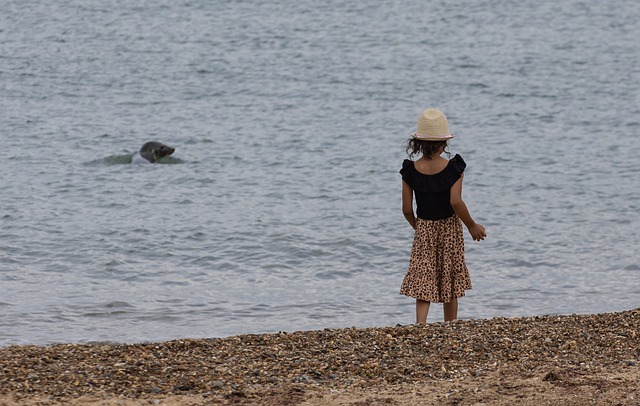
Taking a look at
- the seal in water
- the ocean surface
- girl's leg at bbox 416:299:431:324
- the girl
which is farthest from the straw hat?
the seal in water

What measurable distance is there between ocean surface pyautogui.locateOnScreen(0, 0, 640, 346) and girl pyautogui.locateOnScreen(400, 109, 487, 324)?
182 centimetres

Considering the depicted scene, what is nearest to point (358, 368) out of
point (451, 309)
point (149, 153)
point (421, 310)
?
point (421, 310)

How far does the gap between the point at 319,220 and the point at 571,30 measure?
18763mm

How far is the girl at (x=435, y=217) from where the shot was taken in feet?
24.8

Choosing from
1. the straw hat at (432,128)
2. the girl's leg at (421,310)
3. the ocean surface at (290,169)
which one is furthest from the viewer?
the ocean surface at (290,169)

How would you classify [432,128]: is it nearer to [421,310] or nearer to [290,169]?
[421,310]

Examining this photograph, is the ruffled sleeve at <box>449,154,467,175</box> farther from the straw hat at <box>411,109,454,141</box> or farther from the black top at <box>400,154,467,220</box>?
the straw hat at <box>411,109,454,141</box>

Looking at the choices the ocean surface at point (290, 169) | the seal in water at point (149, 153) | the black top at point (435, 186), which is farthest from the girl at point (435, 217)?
the seal in water at point (149, 153)

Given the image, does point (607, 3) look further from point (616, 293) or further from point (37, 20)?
point (616, 293)

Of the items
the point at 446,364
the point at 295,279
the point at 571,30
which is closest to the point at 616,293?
the point at 295,279

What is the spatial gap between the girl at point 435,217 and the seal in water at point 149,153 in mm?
9107

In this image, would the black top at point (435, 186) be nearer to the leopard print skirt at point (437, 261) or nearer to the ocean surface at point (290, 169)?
the leopard print skirt at point (437, 261)

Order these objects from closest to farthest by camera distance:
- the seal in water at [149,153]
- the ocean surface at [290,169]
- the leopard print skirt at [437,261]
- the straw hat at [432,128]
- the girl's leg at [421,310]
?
the straw hat at [432,128]
the leopard print skirt at [437,261]
the girl's leg at [421,310]
the ocean surface at [290,169]
the seal in water at [149,153]

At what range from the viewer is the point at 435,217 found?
770 cm
